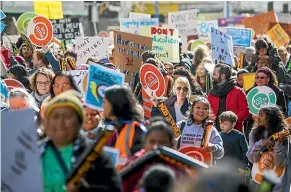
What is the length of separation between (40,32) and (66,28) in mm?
2392

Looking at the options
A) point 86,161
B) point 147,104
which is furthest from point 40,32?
point 86,161

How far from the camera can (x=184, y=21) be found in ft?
68.8

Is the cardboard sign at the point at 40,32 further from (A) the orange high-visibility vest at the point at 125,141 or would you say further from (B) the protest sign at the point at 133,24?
(A) the orange high-visibility vest at the point at 125,141

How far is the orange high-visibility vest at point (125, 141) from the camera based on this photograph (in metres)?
6.23

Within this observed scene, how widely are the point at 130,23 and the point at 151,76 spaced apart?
9008mm

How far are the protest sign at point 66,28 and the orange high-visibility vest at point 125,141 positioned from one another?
12.0m

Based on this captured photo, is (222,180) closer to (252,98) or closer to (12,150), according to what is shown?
(12,150)

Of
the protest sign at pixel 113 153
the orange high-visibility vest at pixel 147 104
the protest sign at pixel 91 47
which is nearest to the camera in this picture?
the protest sign at pixel 113 153

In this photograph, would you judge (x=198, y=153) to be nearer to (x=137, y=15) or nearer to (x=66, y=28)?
(x=66, y=28)

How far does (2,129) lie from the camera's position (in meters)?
5.17

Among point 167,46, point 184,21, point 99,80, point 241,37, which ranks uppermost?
point 99,80

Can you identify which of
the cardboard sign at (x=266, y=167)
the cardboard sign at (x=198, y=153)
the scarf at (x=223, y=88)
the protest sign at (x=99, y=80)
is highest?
the protest sign at (x=99, y=80)

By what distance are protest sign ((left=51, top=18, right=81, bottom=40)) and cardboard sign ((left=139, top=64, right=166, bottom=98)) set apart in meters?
7.11

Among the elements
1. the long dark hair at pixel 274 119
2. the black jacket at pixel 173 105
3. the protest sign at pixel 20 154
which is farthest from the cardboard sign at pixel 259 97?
the protest sign at pixel 20 154
